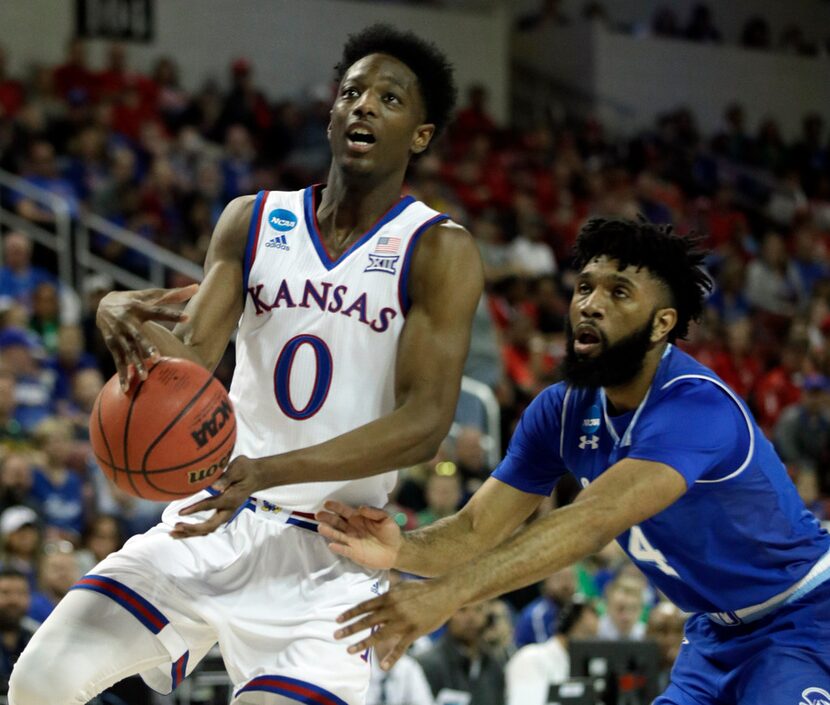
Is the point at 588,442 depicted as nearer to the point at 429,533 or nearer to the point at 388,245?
the point at 429,533

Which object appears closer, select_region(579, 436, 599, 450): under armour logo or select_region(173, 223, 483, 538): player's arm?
select_region(173, 223, 483, 538): player's arm

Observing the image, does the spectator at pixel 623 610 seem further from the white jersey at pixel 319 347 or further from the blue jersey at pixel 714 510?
the white jersey at pixel 319 347

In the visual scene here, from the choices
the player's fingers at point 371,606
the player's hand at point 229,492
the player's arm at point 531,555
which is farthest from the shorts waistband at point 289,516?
the player's fingers at point 371,606

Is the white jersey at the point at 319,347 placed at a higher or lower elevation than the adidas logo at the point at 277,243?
lower

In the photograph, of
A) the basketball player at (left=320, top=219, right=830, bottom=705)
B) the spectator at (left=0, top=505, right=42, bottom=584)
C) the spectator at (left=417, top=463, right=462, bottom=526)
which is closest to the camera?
the basketball player at (left=320, top=219, right=830, bottom=705)

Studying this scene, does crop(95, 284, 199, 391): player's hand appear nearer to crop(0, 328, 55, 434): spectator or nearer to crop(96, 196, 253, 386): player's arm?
crop(96, 196, 253, 386): player's arm

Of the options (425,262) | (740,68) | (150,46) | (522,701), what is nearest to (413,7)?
(150,46)

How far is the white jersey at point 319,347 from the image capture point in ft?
13.4

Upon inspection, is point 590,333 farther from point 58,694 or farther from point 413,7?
point 413,7

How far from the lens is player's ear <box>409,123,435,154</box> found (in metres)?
4.40

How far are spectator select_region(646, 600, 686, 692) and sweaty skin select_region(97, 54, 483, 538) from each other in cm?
402

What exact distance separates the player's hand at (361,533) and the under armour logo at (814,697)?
4.04 ft

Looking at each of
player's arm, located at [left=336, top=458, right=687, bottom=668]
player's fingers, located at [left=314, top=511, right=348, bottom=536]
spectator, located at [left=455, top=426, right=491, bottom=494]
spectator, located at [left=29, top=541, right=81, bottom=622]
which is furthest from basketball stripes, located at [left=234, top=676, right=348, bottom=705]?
spectator, located at [left=455, top=426, right=491, bottom=494]

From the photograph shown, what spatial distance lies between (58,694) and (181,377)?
36.0 inches
